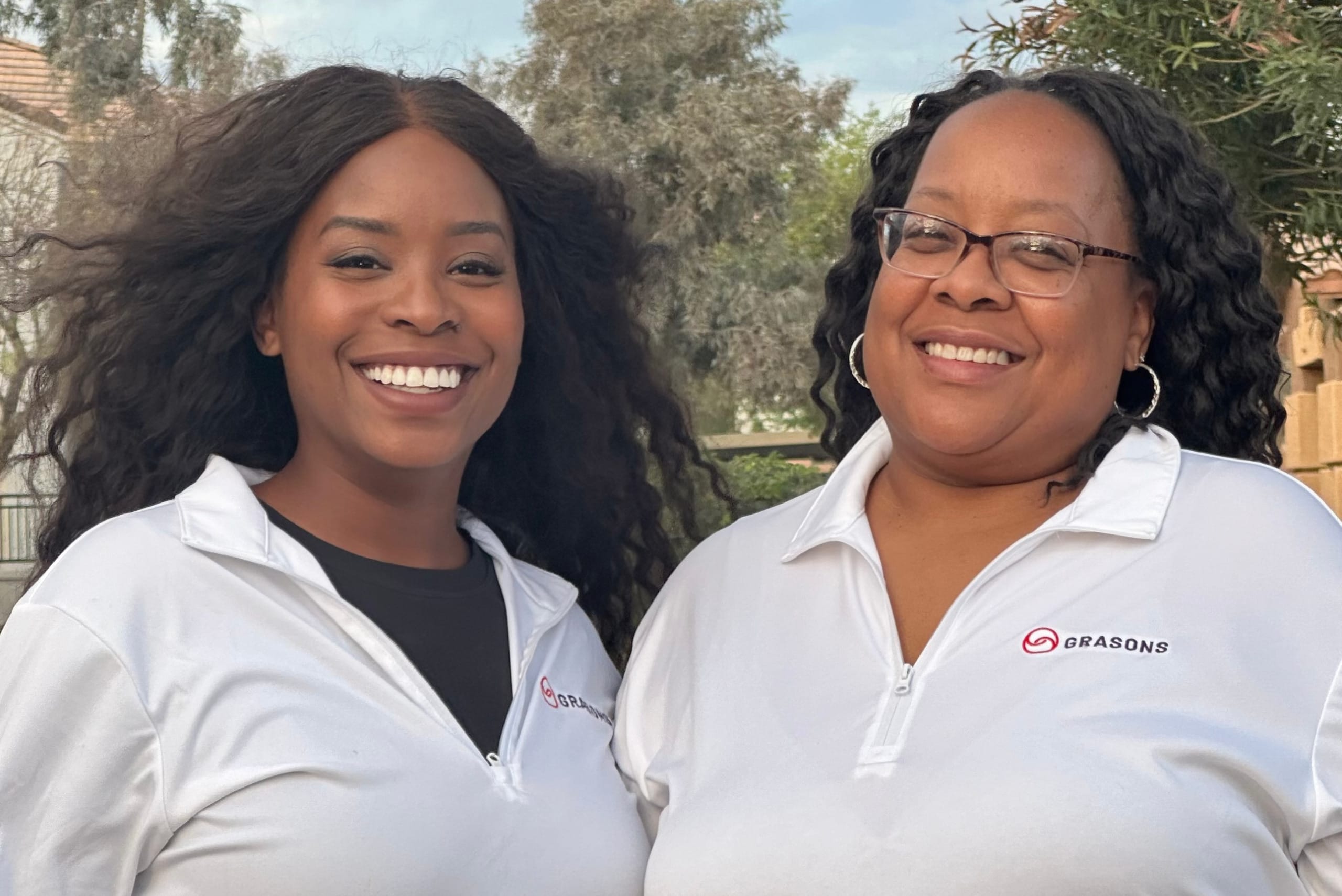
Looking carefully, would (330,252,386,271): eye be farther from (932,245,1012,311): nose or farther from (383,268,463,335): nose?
(932,245,1012,311): nose

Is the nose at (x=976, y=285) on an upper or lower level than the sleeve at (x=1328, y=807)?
upper

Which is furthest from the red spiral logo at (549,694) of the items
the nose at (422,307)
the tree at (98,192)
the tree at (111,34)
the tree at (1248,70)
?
the tree at (111,34)

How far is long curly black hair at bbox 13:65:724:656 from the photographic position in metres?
3.19

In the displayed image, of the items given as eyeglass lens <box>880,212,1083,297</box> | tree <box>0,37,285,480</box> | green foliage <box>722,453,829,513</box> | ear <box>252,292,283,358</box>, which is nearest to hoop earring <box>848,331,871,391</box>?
eyeglass lens <box>880,212,1083,297</box>

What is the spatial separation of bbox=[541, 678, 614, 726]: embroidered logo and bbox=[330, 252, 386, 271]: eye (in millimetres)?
858

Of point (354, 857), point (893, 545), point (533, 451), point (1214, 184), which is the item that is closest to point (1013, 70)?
point (1214, 184)

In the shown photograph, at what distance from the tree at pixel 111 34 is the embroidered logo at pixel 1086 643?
18.1 meters

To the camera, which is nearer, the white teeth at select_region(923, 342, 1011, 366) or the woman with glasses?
the woman with glasses

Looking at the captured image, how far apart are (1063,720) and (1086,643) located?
5.7 inches

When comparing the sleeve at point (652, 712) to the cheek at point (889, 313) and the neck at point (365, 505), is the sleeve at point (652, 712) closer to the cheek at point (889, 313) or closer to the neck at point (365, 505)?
the neck at point (365, 505)

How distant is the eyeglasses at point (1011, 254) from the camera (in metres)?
2.86

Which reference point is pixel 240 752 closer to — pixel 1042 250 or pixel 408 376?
pixel 408 376

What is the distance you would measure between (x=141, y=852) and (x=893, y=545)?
4.74 feet

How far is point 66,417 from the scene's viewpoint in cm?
333
